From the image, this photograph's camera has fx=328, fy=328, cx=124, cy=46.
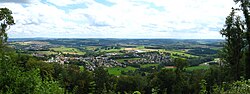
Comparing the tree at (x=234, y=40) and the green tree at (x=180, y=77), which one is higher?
the tree at (x=234, y=40)

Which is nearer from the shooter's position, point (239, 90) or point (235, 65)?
point (239, 90)

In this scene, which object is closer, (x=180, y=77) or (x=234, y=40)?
(x=234, y=40)

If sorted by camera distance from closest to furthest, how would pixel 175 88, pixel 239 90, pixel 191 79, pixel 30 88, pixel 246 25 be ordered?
pixel 239 90 → pixel 30 88 → pixel 246 25 → pixel 175 88 → pixel 191 79

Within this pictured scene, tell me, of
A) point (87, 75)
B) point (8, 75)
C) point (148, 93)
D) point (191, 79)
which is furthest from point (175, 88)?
point (8, 75)

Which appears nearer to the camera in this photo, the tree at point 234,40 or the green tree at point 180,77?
the tree at point 234,40

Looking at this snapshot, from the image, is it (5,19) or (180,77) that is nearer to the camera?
(5,19)

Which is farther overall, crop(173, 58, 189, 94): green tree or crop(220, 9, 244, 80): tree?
crop(173, 58, 189, 94): green tree

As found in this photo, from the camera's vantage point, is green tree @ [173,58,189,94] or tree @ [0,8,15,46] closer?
tree @ [0,8,15,46]

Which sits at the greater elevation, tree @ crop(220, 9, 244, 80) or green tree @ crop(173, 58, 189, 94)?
tree @ crop(220, 9, 244, 80)

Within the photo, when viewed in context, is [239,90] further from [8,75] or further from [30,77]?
[8,75]

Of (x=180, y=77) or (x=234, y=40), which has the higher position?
(x=234, y=40)

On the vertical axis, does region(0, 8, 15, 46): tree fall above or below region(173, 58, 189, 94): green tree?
above
